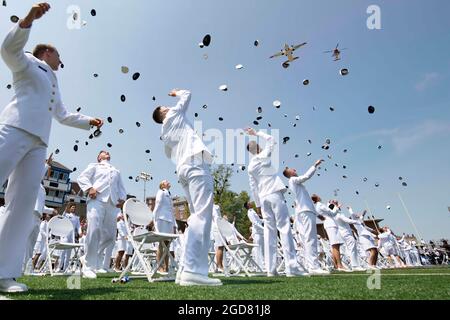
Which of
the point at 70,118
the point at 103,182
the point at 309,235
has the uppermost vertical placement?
the point at 70,118

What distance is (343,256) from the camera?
22.3 meters

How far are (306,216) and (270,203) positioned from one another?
6.70 feet

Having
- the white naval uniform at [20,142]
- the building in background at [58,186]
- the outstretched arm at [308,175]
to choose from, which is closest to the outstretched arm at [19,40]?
the white naval uniform at [20,142]

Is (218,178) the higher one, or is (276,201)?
→ (218,178)

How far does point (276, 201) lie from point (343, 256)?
55.6 feet

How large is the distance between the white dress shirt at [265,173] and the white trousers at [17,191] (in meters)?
4.97

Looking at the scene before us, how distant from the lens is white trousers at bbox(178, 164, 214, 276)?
14.8 feet

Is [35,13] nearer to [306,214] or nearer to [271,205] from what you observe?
[271,205]

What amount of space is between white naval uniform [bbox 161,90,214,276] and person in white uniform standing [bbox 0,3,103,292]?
5.88 feet

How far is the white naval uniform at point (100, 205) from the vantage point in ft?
24.8

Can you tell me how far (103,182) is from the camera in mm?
7922

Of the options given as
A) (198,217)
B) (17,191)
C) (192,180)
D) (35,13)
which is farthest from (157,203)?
(35,13)

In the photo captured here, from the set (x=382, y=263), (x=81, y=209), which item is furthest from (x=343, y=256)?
(x=81, y=209)
